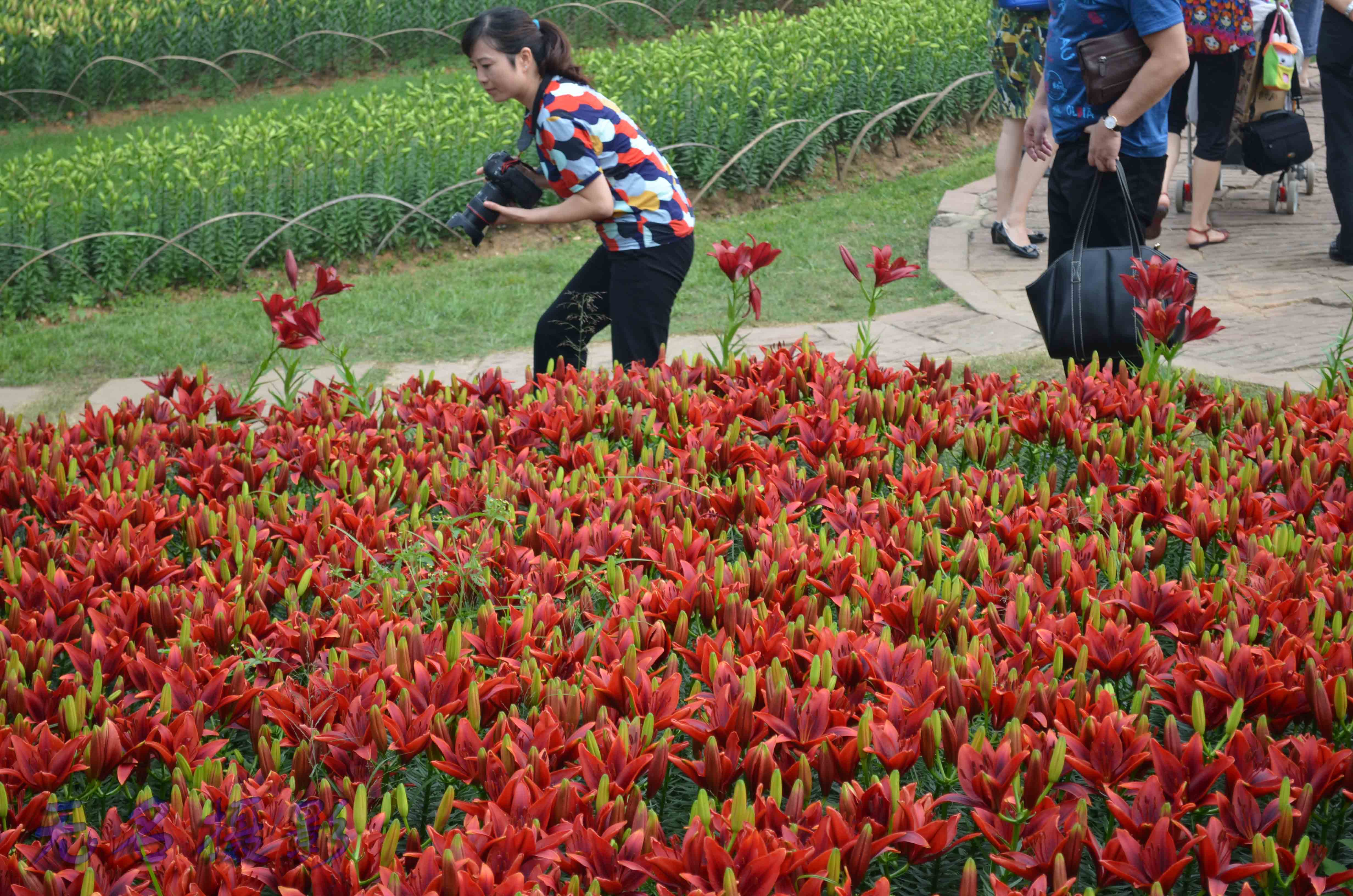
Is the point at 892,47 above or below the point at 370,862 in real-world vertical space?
above

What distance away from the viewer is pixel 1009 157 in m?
7.16

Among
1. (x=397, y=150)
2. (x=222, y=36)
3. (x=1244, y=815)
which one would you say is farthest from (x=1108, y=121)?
(x=222, y=36)

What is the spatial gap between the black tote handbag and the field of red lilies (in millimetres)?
620

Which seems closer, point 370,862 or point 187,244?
point 370,862

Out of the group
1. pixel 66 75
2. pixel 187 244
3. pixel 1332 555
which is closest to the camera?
pixel 1332 555

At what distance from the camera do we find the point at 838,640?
204 centimetres

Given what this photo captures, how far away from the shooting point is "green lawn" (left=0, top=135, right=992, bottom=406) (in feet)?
22.1

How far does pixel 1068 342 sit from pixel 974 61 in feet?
24.7

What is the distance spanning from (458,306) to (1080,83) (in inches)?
161

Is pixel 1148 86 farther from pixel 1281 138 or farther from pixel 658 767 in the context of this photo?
pixel 1281 138

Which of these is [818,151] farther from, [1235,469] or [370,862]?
[370,862]

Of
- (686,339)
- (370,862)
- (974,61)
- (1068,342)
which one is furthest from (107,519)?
(974,61)

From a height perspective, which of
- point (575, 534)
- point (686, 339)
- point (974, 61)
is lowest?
point (686, 339)

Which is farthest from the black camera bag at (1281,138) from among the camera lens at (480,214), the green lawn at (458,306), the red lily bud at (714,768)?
the red lily bud at (714,768)
